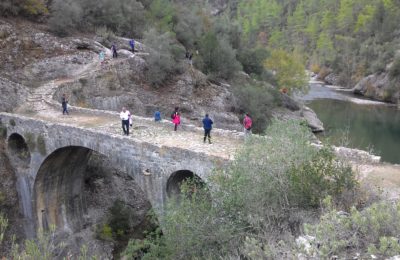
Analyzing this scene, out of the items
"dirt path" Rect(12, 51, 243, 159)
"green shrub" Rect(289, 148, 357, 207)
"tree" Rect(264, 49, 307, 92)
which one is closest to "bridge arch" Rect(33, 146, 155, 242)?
"dirt path" Rect(12, 51, 243, 159)

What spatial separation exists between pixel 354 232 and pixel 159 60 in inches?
884

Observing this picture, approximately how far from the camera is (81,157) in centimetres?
1766

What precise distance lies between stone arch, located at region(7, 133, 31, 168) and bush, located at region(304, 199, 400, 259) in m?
14.6

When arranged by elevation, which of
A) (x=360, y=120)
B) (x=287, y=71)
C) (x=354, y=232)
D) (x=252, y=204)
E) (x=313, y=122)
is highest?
(x=287, y=71)

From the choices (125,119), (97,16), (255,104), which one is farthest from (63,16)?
(125,119)

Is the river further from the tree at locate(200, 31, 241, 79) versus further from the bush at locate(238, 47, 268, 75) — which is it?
the tree at locate(200, 31, 241, 79)

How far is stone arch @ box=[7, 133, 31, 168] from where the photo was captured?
1728 cm

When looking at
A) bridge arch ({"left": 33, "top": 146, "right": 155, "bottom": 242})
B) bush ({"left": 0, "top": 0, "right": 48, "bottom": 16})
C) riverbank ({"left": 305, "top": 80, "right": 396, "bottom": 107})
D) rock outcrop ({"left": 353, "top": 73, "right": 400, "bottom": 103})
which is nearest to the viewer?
bridge arch ({"left": 33, "top": 146, "right": 155, "bottom": 242})

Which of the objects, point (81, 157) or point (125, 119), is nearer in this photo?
point (125, 119)

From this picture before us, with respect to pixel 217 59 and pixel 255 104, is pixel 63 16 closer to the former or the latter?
pixel 217 59

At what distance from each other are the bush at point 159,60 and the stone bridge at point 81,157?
10399mm

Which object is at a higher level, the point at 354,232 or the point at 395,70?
the point at 395,70

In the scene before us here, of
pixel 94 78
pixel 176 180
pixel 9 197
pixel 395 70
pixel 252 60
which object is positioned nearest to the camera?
pixel 176 180

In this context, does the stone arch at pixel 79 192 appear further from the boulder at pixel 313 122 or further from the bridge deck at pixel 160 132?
the boulder at pixel 313 122
